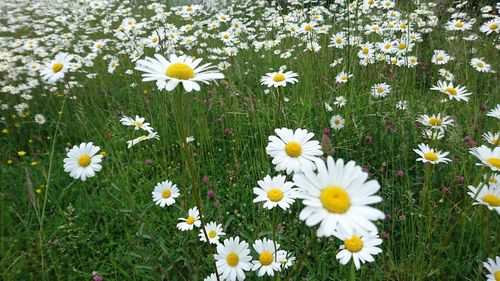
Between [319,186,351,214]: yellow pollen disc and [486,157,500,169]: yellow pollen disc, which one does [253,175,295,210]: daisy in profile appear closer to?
[319,186,351,214]: yellow pollen disc

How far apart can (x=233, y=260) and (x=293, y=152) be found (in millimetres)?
518

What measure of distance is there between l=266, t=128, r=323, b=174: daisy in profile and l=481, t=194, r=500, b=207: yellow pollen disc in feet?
2.17

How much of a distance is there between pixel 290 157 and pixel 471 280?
3.45ft

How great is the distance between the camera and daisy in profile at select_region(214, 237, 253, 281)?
1.32 metres

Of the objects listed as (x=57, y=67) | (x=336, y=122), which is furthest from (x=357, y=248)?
(x=57, y=67)

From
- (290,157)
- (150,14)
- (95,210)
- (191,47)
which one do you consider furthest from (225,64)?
(150,14)

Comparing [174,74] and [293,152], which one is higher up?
[174,74]

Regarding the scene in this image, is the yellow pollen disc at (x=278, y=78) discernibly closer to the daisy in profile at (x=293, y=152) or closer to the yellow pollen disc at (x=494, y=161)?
the daisy in profile at (x=293, y=152)

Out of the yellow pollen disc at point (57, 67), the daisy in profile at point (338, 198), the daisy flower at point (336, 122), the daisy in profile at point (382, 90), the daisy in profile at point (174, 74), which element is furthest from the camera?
the daisy in profile at point (382, 90)

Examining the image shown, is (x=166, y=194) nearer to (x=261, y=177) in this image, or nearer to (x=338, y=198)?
(x=261, y=177)

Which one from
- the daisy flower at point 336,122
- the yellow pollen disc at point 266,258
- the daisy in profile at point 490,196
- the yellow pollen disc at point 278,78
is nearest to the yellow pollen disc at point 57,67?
the yellow pollen disc at point 278,78

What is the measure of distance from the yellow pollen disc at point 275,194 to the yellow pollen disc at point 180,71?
55 cm

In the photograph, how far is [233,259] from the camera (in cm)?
136

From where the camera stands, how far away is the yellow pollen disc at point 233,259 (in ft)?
4.45
